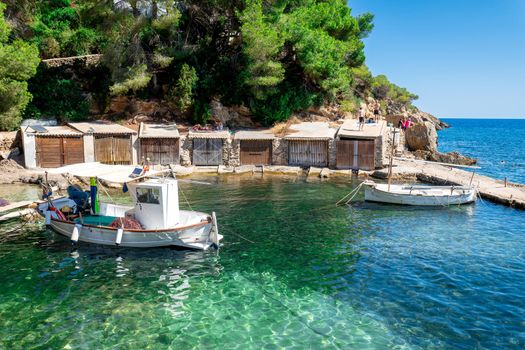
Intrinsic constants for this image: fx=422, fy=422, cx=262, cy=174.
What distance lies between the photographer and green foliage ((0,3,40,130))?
3117 cm

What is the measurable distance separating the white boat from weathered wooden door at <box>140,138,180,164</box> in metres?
17.6

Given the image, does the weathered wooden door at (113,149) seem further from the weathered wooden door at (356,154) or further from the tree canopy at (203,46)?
the weathered wooden door at (356,154)

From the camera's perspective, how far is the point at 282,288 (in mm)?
14484

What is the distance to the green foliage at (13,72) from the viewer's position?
31.2 metres

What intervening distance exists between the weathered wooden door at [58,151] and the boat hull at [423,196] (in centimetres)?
2312

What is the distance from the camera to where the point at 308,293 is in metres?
14.1

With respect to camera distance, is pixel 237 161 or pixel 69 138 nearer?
pixel 69 138

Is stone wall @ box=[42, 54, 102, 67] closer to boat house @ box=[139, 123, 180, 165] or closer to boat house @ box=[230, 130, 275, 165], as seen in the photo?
boat house @ box=[139, 123, 180, 165]

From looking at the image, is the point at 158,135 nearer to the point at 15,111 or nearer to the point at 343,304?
the point at 15,111

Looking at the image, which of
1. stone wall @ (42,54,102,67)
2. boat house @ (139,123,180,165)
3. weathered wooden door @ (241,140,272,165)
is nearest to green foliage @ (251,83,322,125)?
weathered wooden door @ (241,140,272,165)

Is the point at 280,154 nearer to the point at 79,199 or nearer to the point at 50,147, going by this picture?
the point at 50,147

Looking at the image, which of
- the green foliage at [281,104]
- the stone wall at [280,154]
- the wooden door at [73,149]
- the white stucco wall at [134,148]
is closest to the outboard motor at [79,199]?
the wooden door at [73,149]

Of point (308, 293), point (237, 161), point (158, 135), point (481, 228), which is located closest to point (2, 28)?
point (158, 135)

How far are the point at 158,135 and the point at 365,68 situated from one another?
3797 centimetres
